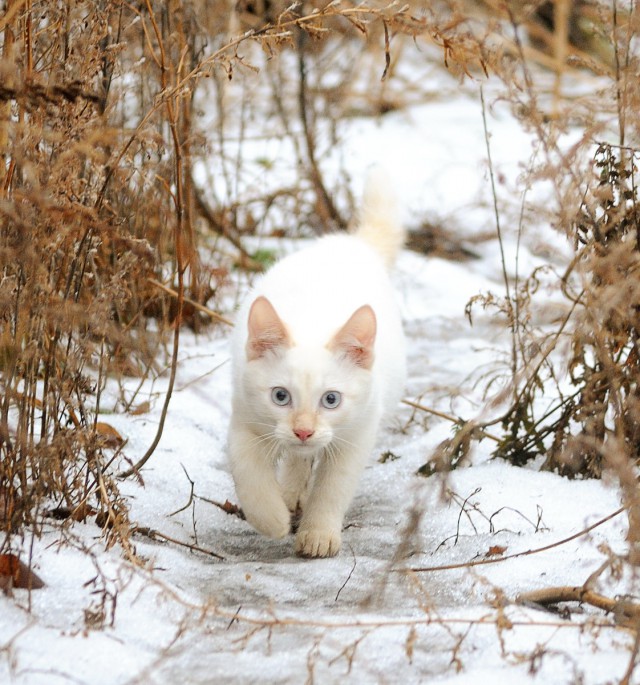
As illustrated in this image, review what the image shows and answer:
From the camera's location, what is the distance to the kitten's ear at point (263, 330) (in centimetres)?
298

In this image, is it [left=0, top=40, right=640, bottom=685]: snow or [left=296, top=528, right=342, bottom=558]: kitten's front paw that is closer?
[left=0, top=40, right=640, bottom=685]: snow

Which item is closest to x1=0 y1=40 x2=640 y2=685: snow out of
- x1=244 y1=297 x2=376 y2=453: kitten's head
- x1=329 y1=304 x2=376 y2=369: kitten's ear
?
x1=244 y1=297 x2=376 y2=453: kitten's head

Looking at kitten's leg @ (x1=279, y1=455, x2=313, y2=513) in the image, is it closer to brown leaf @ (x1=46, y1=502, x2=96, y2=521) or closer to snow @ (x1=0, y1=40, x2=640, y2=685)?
snow @ (x1=0, y1=40, x2=640, y2=685)

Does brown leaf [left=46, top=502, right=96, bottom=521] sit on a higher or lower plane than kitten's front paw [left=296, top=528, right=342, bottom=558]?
higher

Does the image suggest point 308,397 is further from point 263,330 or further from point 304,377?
point 263,330

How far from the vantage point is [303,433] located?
2881mm

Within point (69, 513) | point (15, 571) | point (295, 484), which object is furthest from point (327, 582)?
point (295, 484)

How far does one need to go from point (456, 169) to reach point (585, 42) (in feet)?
9.92

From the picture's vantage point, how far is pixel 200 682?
1.96 meters

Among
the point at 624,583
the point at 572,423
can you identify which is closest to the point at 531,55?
the point at 572,423

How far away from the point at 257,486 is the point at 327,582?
47 cm

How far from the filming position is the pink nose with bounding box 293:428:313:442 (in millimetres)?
2877

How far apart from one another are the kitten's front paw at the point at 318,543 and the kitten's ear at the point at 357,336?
51 centimetres

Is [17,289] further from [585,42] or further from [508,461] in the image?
[585,42]
